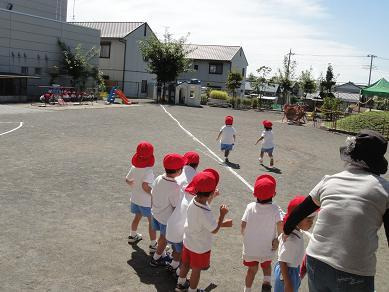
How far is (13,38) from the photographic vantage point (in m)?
31.4

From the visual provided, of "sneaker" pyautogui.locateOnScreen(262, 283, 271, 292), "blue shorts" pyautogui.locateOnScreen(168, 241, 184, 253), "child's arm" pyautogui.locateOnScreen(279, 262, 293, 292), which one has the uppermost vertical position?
"child's arm" pyautogui.locateOnScreen(279, 262, 293, 292)

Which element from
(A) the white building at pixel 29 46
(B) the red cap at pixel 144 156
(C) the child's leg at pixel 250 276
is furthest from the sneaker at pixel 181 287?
(A) the white building at pixel 29 46

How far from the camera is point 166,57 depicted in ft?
145

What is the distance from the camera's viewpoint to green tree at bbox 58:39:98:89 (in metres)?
35.9

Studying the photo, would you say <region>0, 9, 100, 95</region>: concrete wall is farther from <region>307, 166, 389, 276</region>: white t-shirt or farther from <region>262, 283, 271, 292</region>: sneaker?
<region>307, 166, 389, 276</region>: white t-shirt

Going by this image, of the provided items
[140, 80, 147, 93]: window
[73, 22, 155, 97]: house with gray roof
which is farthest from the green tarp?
[140, 80, 147, 93]: window

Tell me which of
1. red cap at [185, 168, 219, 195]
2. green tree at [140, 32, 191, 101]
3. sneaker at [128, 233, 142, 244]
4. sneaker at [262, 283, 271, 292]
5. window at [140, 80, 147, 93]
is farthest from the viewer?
window at [140, 80, 147, 93]

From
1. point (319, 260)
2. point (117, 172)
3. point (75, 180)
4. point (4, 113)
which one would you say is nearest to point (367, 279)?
point (319, 260)

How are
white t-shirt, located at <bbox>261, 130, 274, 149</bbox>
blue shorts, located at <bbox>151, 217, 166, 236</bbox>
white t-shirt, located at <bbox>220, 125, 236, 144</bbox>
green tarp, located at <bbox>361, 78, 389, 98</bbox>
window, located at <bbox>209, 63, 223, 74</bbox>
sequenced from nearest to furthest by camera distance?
blue shorts, located at <bbox>151, 217, 166, 236</bbox>
white t-shirt, located at <bbox>220, 125, 236, 144</bbox>
white t-shirt, located at <bbox>261, 130, 274, 149</bbox>
green tarp, located at <bbox>361, 78, 389, 98</bbox>
window, located at <bbox>209, 63, 223, 74</bbox>

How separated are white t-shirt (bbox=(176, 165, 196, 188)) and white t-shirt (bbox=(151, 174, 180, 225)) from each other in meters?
0.16

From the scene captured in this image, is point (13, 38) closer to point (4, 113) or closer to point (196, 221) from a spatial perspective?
point (4, 113)

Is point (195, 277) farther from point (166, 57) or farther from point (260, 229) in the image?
point (166, 57)

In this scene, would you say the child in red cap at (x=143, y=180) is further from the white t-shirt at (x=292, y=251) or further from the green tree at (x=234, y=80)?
the green tree at (x=234, y=80)

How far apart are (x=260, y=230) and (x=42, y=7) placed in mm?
45654
